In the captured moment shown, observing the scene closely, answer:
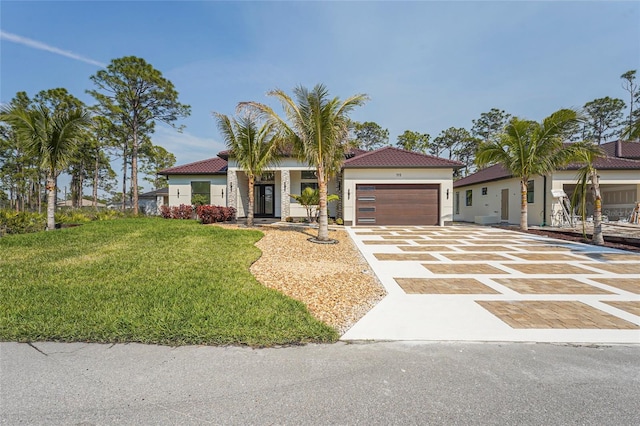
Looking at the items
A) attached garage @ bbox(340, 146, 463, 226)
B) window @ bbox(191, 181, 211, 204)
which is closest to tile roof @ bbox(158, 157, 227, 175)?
window @ bbox(191, 181, 211, 204)

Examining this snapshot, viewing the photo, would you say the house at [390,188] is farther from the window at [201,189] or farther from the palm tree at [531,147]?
the window at [201,189]

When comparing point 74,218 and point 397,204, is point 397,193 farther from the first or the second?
point 74,218

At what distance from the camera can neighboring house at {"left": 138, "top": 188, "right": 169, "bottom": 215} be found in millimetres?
25594

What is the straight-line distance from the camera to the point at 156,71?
20906 mm

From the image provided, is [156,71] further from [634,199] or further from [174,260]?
[634,199]

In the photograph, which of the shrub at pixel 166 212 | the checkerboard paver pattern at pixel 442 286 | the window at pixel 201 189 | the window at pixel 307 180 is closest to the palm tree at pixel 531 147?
the window at pixel 307 180

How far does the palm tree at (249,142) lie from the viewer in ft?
40.0

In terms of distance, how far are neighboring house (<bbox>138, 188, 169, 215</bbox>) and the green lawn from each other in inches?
736

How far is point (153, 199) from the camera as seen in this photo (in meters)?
30.4

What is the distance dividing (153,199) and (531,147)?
32726 mm

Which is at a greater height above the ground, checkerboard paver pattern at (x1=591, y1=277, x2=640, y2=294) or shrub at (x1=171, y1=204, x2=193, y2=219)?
shrub at (x1=171, y1=204, x2=193, y2=219)

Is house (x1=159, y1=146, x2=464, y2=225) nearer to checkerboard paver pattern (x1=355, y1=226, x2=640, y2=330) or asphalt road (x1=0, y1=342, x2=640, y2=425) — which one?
checkerboard paver pattern (x1=355, y1=226, x2=640, y2=330)

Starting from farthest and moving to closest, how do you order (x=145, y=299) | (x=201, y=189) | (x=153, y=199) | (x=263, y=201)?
(x=153, y=199), (x=263, y=201), (x=201, y=189), (x=145, y=299)

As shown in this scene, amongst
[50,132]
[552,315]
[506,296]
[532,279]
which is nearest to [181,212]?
[50,132]
